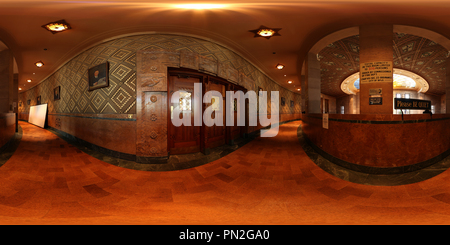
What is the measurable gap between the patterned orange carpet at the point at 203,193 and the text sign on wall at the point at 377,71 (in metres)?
1.66

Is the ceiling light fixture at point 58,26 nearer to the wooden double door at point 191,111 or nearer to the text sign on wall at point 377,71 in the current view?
the wooden double door at point 191,111

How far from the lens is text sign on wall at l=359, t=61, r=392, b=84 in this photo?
3.08 meters

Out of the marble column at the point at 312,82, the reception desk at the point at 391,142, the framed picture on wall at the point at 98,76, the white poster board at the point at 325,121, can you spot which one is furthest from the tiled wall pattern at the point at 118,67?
the reception desk at the point at 391,142

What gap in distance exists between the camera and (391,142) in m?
2.59

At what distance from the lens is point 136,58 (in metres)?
3.27

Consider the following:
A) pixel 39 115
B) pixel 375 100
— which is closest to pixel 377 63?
pixel 375 100

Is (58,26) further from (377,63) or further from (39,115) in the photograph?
(39,115)

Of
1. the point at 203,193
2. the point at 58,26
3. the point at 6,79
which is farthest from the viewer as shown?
the point at 6,79

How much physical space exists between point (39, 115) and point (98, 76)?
24.7ft

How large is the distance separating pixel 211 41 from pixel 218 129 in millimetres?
2083

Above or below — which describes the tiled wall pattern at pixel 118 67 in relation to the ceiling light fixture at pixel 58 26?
below

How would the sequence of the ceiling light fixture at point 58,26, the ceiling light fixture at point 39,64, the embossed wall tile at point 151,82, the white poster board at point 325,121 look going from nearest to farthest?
the ceiling light fixture at point 58,26
the embossed wall tile at point 151,82
the white poster board at point 325,121
the ceiling light fixture at point 39,64

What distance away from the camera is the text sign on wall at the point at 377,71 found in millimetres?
3076

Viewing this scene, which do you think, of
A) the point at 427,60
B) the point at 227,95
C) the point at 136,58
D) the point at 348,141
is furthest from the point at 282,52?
the point at 427,60
